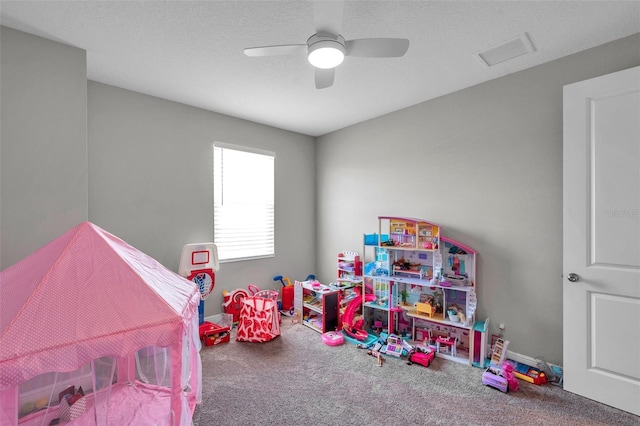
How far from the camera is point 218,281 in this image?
3564 mm

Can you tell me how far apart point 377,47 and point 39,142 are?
2426 millimetres

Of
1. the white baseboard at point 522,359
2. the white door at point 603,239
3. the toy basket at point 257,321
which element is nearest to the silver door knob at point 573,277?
the white door at point 603,239

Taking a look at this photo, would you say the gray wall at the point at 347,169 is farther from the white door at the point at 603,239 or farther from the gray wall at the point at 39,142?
the white door at the point at 603,239

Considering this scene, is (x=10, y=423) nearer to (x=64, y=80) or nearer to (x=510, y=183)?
(x=64, y=80)

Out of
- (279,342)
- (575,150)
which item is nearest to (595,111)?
(575,150)

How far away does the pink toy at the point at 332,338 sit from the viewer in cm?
301

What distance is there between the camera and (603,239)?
6.68 feet

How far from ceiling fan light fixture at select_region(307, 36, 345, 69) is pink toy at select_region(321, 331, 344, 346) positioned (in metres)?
2.55

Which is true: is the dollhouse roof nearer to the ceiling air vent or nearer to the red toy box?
the red toy box

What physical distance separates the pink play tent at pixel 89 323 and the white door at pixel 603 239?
2.64 meters

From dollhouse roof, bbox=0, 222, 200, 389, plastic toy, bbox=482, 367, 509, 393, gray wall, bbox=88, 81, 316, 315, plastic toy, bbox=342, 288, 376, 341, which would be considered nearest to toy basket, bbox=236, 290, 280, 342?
gray wall, bbox=88, 81, 316, 315

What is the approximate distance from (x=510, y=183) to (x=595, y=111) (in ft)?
2.52

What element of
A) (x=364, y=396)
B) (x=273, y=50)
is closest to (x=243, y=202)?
(x=273, y=50)

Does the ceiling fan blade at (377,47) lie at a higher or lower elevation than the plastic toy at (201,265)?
higher
